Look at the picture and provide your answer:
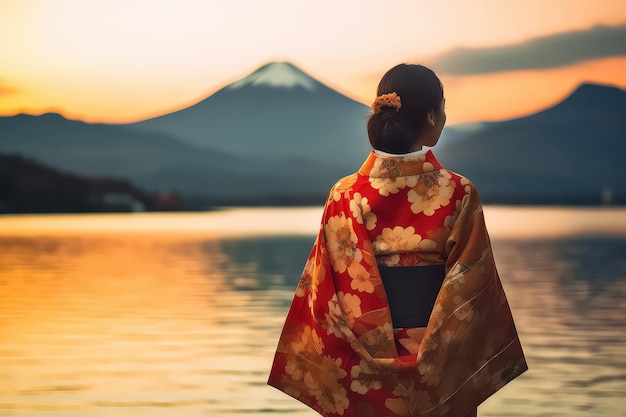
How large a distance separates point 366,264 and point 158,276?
10551mm

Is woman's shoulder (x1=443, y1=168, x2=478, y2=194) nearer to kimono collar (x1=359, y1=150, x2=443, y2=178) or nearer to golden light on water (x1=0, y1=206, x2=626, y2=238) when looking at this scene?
kimono collar (x1=359, y1=150, x2=443, y2=178)

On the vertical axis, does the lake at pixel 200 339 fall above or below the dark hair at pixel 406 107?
below

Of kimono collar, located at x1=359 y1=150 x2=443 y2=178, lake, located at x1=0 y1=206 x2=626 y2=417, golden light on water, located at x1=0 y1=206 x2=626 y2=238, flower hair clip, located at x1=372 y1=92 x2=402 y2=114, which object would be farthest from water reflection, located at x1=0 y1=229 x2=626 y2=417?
golden light on water, located at x1=0 y1=206 x2=626 y2=238

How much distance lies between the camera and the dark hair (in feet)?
8.91

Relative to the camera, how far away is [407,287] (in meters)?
2.76

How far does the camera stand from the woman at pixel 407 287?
2.72m

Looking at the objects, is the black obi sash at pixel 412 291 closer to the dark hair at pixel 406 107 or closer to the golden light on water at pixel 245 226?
the dark hair at pixel 406 107

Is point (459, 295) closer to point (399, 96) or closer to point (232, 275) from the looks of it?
point (399, 96)

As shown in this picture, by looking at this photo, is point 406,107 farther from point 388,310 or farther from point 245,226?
point 245,226

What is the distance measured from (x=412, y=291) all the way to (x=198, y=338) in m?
4.72

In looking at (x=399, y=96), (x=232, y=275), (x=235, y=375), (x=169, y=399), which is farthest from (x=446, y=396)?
(x=232, y=275)

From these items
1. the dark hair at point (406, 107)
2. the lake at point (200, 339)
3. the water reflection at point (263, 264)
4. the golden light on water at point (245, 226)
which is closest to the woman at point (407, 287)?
the dark hair at point (406, 107)

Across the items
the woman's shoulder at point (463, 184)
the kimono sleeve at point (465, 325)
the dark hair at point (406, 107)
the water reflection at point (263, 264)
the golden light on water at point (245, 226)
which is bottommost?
the golden light on water at point (245, 226)

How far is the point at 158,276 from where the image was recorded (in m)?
13.1
